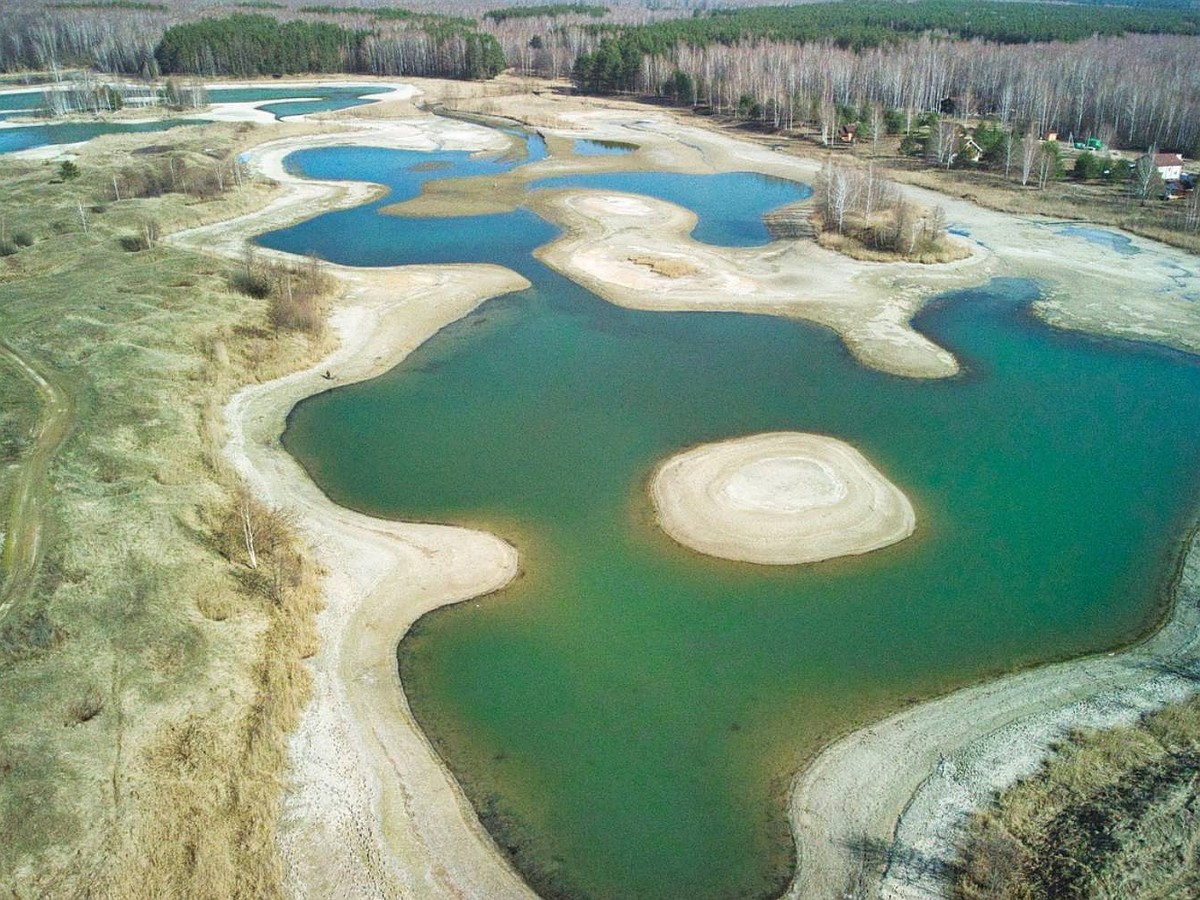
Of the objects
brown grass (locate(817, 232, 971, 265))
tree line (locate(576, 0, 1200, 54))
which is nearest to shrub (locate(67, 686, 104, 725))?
brown grass (locate(817, 232, 971, 265))

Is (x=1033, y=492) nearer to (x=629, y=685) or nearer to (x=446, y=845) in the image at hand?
(x=629, y=685)

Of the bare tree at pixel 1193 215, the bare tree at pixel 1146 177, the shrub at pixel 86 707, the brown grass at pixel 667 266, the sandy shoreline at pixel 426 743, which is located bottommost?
the sandy shoreline at pixel 426 743

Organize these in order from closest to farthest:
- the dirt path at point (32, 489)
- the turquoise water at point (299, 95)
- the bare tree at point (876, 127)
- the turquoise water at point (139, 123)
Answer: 1. the dirt path at point (32, 489)
2. the bare tree at point (876, 127)
3. the turquoise water at point (139, 123)
4. the turquoise water at point (299, 95)

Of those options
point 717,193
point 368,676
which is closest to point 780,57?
point 717,193

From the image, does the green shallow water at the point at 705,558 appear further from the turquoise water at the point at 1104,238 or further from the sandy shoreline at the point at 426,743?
the turquoise water at the point at 1104,238

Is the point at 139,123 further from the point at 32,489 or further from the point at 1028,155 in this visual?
the point at 1028,155

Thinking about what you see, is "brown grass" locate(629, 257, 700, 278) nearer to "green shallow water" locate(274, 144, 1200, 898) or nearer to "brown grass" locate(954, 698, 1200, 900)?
"green shallow water" locate(274, 144, 1200, 898)

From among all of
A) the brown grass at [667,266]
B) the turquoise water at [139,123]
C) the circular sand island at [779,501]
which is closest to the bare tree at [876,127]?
the brown grass at [667,266]
